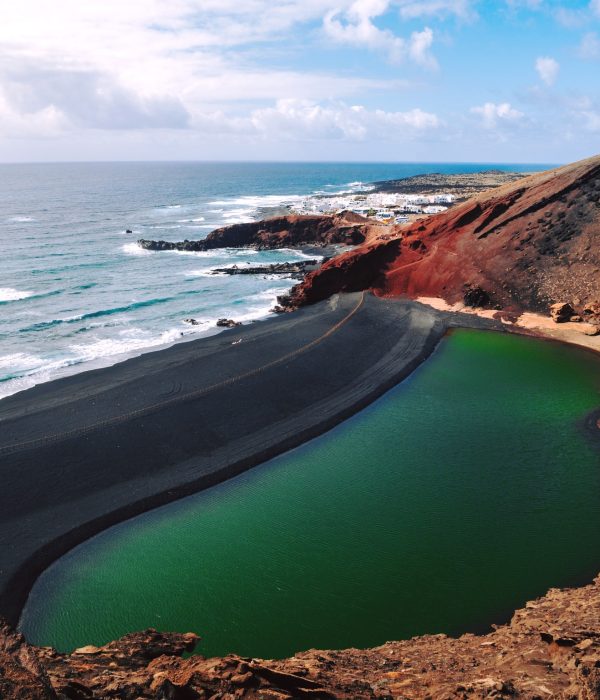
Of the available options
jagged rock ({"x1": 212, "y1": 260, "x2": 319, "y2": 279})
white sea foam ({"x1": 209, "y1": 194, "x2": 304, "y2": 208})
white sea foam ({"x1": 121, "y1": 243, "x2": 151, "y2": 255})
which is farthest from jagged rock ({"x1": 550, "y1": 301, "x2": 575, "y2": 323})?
white sea foam ({"x1": 209, "y1": 194, "x2": 304, "y2": 208})

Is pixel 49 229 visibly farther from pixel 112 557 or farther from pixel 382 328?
pixel 112 557

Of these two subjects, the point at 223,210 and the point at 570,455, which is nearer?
the point at 570,455

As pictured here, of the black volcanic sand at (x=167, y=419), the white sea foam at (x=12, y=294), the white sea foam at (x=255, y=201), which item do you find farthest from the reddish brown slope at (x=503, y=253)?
the white sea foam at (x=255, y=201)

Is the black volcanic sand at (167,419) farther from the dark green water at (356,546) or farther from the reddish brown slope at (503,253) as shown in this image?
the reddish brown slope at (503,253)

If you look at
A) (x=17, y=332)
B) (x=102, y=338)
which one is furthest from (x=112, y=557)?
(x=17, y=332)

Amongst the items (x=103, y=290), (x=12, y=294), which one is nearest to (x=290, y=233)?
(x=103, y=290)

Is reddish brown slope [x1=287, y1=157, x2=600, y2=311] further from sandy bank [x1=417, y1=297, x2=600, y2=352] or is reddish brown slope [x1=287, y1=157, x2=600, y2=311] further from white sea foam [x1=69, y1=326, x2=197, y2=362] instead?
white sea foam [x1=69, y1=326, x2=197, y2=362]
